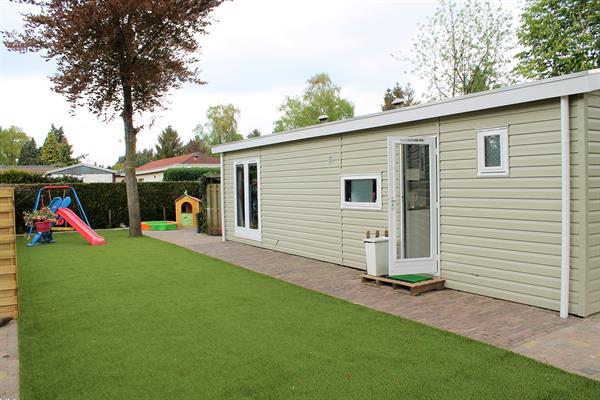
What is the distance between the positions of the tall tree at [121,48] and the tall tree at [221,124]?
1441 inches

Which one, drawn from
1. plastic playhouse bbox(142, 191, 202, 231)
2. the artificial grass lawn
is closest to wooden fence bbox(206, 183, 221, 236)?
plastic playhouse bbox(142, 191, 202, 231)

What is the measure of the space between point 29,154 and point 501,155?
248 feet

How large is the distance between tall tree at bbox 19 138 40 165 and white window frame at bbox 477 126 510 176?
7237cm

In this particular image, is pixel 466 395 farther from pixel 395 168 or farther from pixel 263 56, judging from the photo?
pixel 263 56

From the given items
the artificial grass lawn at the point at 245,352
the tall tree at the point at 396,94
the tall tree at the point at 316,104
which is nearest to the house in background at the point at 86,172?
the tall tree at the point at 316,104

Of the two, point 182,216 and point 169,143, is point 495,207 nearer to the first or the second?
point 182,216

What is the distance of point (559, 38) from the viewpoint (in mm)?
21672

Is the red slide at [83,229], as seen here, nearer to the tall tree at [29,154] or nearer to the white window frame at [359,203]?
the white window frame at [359,203]

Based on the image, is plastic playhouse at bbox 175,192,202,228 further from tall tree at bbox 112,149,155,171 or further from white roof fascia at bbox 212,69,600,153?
tall tree at bbox 112,149,155,171

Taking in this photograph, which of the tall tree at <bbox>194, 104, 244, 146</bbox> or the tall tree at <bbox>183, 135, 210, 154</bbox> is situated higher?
the tall tree at <bbox>194, 104, 244, 146</bbox>

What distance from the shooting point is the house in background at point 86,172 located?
3778 cm

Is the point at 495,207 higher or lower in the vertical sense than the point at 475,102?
lower

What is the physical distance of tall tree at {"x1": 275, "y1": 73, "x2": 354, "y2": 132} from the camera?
46938 mm

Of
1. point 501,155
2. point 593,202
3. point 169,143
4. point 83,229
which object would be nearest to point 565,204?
point 593,202
